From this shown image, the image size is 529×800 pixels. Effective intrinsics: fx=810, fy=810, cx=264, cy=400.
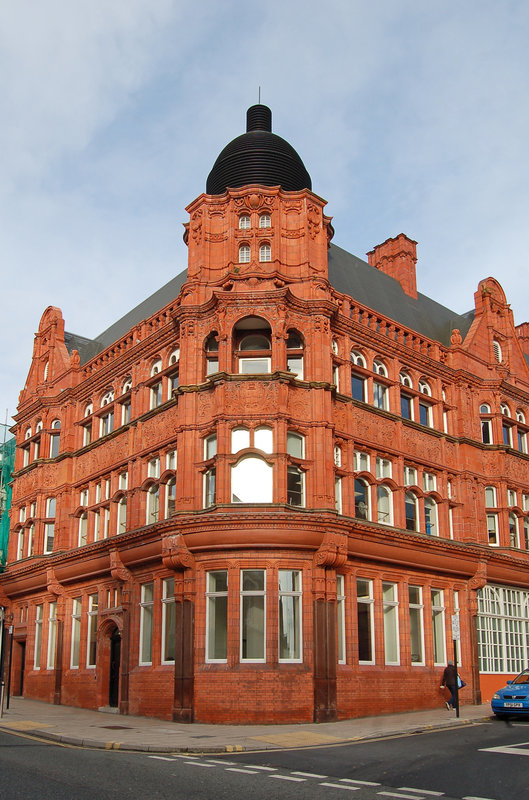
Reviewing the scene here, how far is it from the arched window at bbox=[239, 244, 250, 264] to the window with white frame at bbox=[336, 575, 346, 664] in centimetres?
1192

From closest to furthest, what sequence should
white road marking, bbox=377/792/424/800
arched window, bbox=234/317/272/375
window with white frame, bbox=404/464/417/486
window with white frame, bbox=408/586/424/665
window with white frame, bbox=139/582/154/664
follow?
1. white road marking, bbox=377/792/424/800
2. arched window, bbox=234/317/272/375
3. window with white frame, bbox=139/582/154/664
4. window with white frame, bbox=408/586/424/665
5. window with white frame, bbox=404/464/417/486

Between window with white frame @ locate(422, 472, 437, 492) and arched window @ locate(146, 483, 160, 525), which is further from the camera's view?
window with white frame @ locate(422, 472, 437, 492)

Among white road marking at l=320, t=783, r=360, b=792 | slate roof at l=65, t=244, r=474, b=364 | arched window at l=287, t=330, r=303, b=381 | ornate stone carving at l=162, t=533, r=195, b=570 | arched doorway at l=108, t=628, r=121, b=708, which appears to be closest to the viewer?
white road marking at l=320, t=783, r=360, b=792

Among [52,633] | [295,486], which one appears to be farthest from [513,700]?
[52,633]

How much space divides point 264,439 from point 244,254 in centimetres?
759

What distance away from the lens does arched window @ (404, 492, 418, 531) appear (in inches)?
1245

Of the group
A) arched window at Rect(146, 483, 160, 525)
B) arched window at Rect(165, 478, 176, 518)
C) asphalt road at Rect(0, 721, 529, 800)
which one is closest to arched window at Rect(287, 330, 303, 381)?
arched window at Rect(165, 478, 176, 518)

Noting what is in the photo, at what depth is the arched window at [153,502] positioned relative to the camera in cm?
3081

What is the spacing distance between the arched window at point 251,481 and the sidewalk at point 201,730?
6889 millimetres

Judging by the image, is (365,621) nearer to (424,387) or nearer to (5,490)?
(424,387)

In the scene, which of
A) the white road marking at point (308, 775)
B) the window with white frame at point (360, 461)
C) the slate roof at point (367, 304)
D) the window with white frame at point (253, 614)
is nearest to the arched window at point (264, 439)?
the window with white frame at point (253, 614)

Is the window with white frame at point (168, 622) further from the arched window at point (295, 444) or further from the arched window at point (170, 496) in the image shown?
the arched window at point (295, 444)

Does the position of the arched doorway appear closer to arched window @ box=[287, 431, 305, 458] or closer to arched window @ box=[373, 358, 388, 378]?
arched window @ box=[287, 431, 305, 458]

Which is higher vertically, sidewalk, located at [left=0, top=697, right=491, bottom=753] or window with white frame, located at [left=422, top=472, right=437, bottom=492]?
window with white frame, located at [left=422, top=472, right=437, bottom=492]
